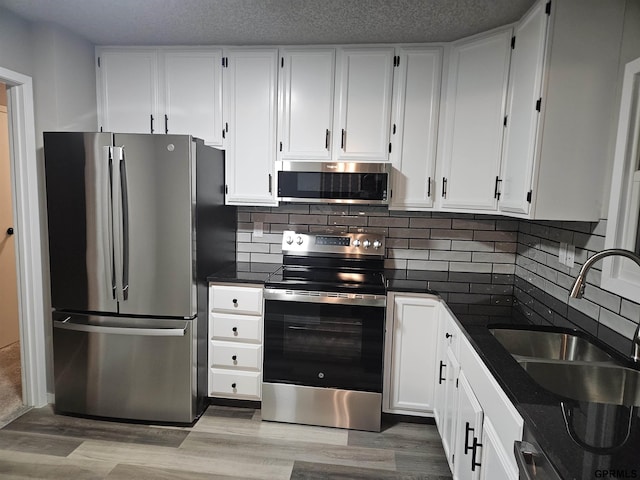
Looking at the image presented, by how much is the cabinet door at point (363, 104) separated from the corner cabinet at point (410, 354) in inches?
39.2

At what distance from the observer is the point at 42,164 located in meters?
2.58

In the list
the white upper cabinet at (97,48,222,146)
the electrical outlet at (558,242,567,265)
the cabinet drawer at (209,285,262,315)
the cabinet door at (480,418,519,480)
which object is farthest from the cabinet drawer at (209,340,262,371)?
the electrical outlet at (558,242,567,265)

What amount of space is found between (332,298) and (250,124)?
1325 mm

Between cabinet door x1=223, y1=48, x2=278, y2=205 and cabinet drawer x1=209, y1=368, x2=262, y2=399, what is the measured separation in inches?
45.7

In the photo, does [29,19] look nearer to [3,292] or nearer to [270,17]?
[270,17]

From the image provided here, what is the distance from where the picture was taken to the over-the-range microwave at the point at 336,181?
258cm

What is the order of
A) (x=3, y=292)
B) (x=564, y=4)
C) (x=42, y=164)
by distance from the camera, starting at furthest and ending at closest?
(x=3, y=292) → (x=42, y=164) → (x=564, y=4)

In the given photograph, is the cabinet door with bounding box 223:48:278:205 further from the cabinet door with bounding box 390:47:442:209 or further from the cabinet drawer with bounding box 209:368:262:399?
the cabinet drawer with bounding box 209:368:262:399

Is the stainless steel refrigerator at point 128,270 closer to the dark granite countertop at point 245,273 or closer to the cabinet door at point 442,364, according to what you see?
the dark granite countertop at point 245,273

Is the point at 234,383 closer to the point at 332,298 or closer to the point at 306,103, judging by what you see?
the point at 332,298

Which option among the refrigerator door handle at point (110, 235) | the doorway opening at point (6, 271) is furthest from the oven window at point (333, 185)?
the doorway opening at point (6, 271)

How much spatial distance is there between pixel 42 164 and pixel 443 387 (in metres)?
2.84

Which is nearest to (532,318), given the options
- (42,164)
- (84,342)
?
(84,342)

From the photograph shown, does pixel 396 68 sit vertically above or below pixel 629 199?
above
